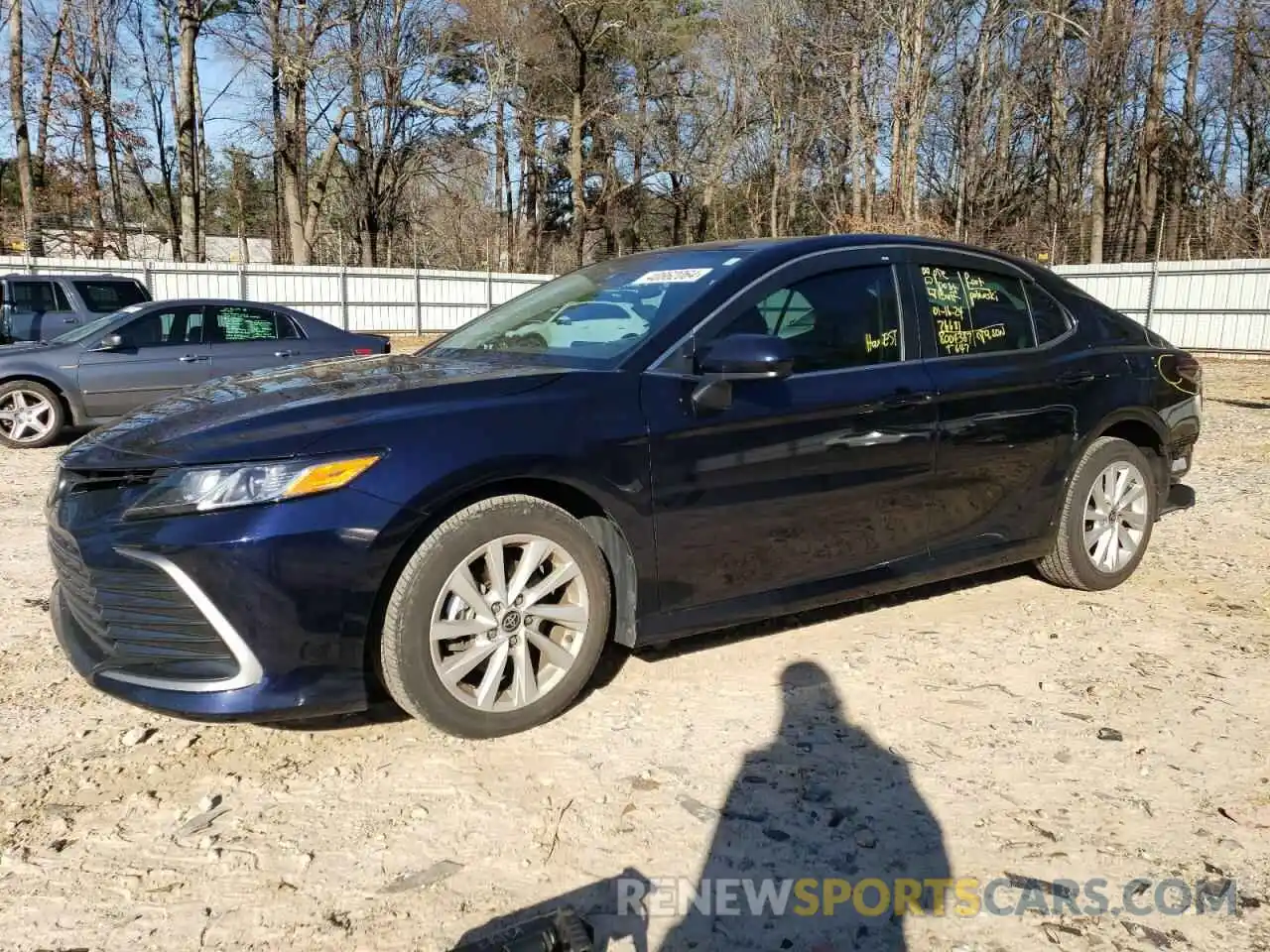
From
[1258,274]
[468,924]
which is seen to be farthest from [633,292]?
[1258,274]

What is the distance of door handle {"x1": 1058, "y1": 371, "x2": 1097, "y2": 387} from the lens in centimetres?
419

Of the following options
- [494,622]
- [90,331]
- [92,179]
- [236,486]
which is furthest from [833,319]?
[92,179]

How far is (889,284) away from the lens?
12.6 feet

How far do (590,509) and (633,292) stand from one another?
3.34 ft

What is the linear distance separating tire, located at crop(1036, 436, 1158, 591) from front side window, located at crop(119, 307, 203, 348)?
813 centimetres

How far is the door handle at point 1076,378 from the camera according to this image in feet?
13.7

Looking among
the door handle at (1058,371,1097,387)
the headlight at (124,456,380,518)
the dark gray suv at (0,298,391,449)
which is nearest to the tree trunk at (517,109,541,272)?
the dark gray suv at (0,298,391,449)

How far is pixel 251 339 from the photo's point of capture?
31.5 feet

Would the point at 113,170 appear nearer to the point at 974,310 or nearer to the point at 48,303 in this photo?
the point at 48,303

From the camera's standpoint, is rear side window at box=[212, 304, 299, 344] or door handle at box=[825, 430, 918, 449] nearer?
door handle at box=[825, 430, 918, 449]

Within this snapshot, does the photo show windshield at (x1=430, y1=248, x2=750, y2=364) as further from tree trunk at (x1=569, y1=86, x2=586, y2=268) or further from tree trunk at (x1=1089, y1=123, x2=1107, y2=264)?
tree trunk at (x1=1089, y1=123, x2=1107, y2=264)

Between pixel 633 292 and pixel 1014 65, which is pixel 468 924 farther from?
pixel 1014 65

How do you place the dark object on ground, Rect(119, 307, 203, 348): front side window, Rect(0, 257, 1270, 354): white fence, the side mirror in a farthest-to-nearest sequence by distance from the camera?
Rect(0, 257, 1270, 354): white fence → Rect(119, 307, 203, 348): front side window → the side mirror → the dark object on ground

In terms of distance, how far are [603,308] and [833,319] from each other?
901 millimetres
